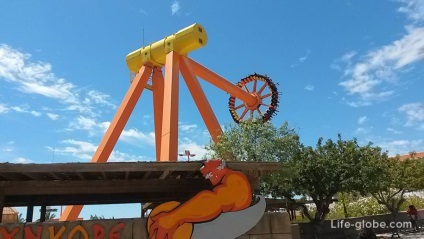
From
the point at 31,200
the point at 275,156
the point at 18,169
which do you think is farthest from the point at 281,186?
the point at 18,169

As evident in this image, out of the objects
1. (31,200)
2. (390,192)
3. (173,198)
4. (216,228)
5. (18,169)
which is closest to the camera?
(18,169)

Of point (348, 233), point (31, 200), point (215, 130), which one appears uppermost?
point (215, 130)

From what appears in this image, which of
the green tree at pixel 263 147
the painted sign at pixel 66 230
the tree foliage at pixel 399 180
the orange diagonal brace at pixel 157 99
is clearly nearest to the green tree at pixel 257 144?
the green tree at pixel 263 147

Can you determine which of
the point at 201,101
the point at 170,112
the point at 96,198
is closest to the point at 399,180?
the point at 201,101

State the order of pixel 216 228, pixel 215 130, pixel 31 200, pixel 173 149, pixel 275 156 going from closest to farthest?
1. pixel 216 228
2. pixel 31 200
3. pixel 173 149
4. pixel 275 156
5. pixel 215 130

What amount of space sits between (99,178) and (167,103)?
459 inches

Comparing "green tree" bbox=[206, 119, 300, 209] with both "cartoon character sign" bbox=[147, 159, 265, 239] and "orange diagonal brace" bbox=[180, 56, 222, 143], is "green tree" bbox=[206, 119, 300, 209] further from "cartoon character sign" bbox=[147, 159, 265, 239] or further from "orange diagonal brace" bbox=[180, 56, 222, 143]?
"cartoon character sign" bbox=[147, 159, 265, 239]

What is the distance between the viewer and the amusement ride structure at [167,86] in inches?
787

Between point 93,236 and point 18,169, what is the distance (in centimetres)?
205

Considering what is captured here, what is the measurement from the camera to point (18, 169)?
25.2 ft

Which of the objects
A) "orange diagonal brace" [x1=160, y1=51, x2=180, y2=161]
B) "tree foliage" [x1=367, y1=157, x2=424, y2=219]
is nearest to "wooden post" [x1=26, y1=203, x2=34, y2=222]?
"orange diagonal brace" [x1=160, y1=51, x2=180, y2=161]

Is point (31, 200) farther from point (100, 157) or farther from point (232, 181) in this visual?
point (100, 157)

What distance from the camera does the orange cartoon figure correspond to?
812cm

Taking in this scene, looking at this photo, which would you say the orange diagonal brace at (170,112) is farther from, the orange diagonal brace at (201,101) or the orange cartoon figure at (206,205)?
the orange cartoon figure at (206,205)
